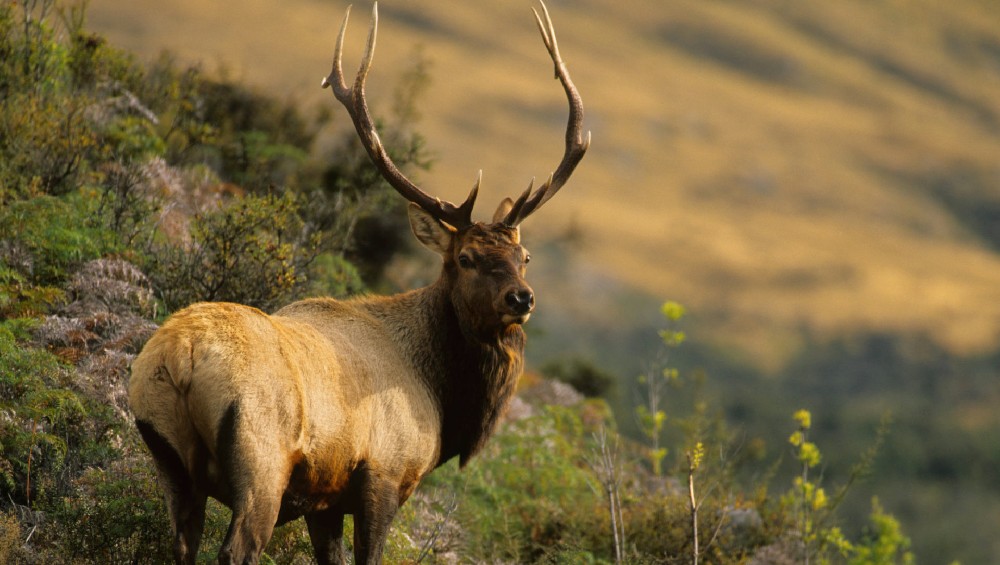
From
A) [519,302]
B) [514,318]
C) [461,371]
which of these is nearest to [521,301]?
[519,302]

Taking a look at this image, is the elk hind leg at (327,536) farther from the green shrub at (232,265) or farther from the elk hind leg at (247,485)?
the green shrub at (232,265)

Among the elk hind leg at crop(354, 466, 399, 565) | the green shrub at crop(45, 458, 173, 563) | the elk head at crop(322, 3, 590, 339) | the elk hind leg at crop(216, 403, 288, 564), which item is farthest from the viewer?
the elk head at crop(322, 3, 590, 339)

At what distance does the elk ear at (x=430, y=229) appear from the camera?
9.02 meters

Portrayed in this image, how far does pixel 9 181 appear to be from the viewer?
11.0m

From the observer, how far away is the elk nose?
8.24 m

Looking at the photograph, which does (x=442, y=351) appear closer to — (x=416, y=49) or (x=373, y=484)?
(x=373, y=484)

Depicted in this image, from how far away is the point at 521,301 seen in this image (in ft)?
27.1

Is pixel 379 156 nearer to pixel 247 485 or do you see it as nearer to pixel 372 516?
pixel 372 516

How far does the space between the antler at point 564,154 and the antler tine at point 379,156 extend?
38cm

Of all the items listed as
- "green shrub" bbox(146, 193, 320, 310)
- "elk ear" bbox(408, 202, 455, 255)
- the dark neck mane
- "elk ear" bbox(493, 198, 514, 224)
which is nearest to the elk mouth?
the dark neck mane

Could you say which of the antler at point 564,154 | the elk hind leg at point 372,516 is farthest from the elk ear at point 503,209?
the elk hind leg at point 372,516

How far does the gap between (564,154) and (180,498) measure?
13.5 ft

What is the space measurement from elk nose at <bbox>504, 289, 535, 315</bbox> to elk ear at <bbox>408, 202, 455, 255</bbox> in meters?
0.96

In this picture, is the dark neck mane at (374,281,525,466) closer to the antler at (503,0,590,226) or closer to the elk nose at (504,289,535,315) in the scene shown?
the elk nose at (504,289,535,315)
